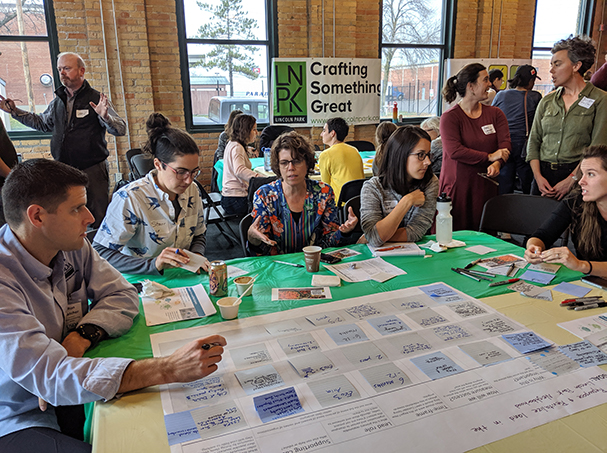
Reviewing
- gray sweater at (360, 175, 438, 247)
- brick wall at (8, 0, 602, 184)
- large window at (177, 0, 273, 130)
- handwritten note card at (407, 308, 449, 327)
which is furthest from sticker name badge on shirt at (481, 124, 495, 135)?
large window at (177, 0, 273, 130)

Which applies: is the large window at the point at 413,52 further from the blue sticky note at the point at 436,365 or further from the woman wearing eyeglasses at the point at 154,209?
the blue sticky note at the point at 436,365

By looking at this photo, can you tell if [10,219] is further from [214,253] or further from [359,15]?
[359,15]

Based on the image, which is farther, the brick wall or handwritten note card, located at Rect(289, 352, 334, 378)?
the brick wall

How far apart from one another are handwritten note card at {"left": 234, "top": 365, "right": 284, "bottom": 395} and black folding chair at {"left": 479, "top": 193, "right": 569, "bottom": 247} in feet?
6.45

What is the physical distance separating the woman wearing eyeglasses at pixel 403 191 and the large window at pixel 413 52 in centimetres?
557

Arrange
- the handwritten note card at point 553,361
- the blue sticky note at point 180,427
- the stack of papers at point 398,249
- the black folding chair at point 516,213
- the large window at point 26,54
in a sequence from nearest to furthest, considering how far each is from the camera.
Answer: the blue sticky note at point 180,427, the handwritten note card at point 553,361, the stack of papers at point 398,249, the black folding chair at point 516,213, the large window at point 26,54

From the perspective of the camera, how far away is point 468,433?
0.96 m

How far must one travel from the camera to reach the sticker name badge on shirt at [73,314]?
4.65 ft

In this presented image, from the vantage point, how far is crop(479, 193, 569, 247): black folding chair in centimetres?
257

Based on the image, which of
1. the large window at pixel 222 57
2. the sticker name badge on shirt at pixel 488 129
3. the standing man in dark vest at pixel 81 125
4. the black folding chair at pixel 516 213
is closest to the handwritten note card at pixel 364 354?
the black folding chair at pixel 516 213

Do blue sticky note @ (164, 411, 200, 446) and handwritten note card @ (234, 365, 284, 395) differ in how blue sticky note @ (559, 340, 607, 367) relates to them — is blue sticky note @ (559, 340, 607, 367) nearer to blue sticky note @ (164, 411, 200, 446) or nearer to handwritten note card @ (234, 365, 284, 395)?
handwritten note card @ (234, 365, 284, 395)

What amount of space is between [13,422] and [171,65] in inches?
226

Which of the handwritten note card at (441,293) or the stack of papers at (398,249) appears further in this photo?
the stack of papers at (398,249)

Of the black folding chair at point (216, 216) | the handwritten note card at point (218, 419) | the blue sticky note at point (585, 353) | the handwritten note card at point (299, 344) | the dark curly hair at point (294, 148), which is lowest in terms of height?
the black folding chair at point (216, 216)
